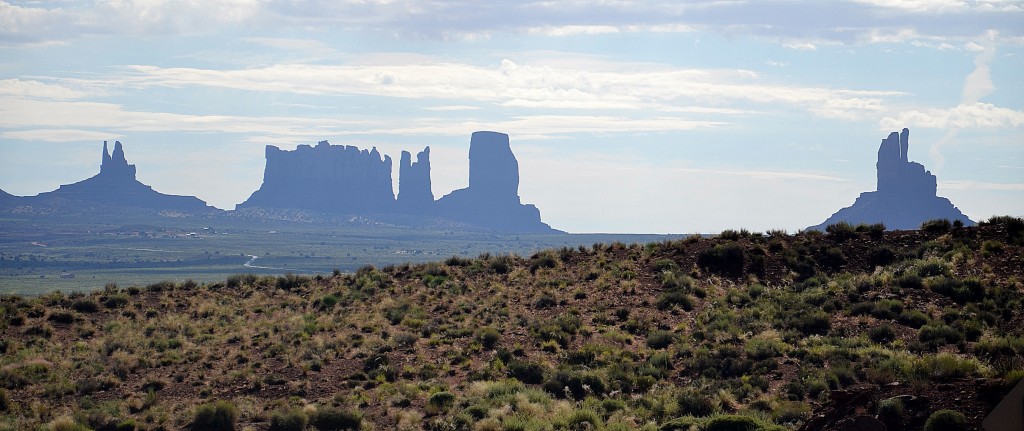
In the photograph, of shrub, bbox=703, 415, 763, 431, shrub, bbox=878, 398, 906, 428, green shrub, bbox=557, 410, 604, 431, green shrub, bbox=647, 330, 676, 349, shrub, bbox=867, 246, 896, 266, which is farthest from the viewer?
shrub, bbox=867, 246, 896, 266

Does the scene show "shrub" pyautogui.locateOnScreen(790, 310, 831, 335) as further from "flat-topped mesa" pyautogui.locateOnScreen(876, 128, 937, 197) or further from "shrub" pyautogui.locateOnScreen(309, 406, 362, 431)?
"flat-topped mesa" pyautogui.locateOnScreen(876, 128, 937, 197)

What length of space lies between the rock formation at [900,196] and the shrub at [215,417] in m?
132

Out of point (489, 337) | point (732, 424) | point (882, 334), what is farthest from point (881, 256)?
point (732, 424)

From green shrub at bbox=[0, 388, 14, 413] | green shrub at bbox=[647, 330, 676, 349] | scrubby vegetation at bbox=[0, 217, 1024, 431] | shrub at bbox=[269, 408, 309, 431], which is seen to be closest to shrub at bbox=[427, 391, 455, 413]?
scrubby vegetation at bbox=[0, 217, 1024, 431]

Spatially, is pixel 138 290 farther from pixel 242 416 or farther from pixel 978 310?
pixel 978 310

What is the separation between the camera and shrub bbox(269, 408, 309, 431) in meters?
24.3

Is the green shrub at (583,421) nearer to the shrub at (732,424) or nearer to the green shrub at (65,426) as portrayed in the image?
the shrub at (732,424)

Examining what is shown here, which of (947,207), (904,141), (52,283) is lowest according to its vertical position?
(52,283)

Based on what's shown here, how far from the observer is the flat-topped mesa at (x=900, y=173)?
18025cm

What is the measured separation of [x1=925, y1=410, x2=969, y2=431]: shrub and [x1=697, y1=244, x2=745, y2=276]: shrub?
73.0ft

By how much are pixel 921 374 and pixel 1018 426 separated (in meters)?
10.7

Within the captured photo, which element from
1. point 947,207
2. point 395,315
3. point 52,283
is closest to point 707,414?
point 395,315

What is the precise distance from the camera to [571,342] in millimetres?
31812

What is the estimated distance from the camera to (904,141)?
19500 centimetres
